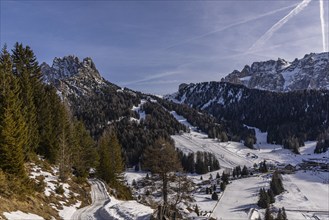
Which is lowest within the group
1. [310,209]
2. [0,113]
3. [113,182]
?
[310,209]

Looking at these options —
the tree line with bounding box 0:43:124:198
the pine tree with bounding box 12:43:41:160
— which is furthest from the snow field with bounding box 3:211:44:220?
the pine tree with bounding box 12:43:41:160

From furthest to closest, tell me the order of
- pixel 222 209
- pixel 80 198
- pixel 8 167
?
pixel 222 209 < pixel 80 198 < pixel 8 167

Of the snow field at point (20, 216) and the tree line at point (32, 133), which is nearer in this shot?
the snow field at point (20, 216)

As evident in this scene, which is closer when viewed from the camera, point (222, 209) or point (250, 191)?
point (222, 209)

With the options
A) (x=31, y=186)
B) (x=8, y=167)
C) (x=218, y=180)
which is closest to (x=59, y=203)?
(x=31, y=186)

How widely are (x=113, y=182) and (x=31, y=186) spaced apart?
35073 mm

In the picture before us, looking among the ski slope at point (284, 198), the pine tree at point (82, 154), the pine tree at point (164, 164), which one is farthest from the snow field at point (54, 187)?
the ski slope at point (284, 198)

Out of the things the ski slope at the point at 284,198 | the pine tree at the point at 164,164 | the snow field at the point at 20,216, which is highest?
the pine tree at the point at 164,164

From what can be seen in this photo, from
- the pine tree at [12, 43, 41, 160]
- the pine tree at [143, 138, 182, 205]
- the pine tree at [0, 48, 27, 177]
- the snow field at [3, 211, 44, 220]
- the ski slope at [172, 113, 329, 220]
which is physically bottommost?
the ski slope at [172, 113, 329, 220]

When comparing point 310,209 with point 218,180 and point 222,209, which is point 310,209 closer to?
point 222,209

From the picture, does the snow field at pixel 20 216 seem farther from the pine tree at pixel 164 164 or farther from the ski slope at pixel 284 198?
the ski slope at pixel 284 198

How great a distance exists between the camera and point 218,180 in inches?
6841

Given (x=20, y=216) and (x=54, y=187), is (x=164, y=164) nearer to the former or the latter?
(x=54, y=187)

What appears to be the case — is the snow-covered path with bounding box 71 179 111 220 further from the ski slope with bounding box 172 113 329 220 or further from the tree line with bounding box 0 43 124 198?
the ski slope with bounding box 172 113 329 220
